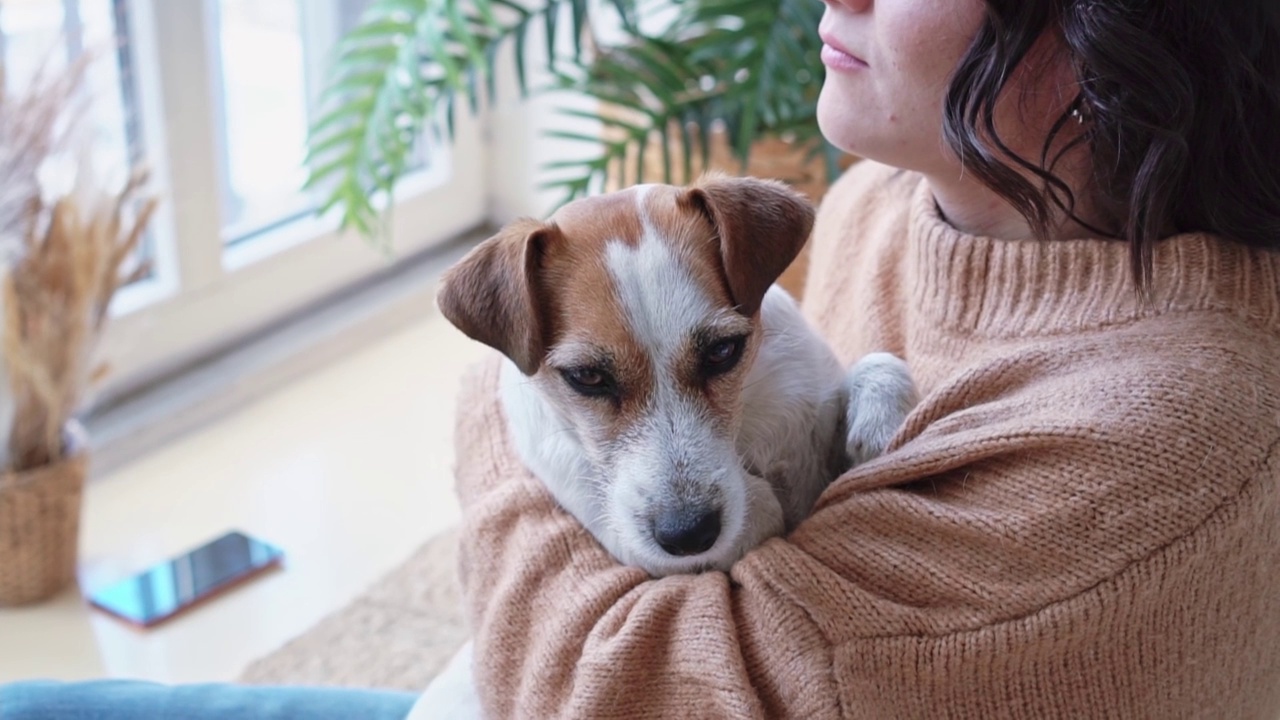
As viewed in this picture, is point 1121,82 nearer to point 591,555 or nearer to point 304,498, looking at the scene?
point 591,555

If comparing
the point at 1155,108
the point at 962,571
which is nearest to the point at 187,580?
the point at 962,571

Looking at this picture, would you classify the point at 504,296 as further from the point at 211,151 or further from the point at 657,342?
the point at 211,151

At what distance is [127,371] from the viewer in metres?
2.96

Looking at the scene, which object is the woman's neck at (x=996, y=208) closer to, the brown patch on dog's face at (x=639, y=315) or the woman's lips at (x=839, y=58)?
the woman's lips at (x=839, y=58)

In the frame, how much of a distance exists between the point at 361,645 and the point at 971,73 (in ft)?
5.21

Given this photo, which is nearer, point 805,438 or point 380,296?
point 805,438

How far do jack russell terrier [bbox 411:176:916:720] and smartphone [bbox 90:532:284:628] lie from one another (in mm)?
1412

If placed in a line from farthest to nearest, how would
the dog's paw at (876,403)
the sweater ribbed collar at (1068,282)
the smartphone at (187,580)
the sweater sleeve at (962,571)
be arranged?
the smartphone at (187,580) → the dog's paw at (876,403) → the sweater ribbed collar at (1068,282) → the sweater sleeve at (962,571)

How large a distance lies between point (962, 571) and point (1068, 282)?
303mm

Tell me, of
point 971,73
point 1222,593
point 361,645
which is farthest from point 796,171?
point 1222,593

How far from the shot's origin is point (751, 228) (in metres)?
1.17

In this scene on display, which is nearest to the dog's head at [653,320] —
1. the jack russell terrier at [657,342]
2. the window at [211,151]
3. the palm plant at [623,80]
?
the jack russell terrier at [657,342]

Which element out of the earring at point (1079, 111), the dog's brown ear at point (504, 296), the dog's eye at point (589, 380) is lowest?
the dog's eye at point (589, 380)

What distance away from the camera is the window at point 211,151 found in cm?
275
